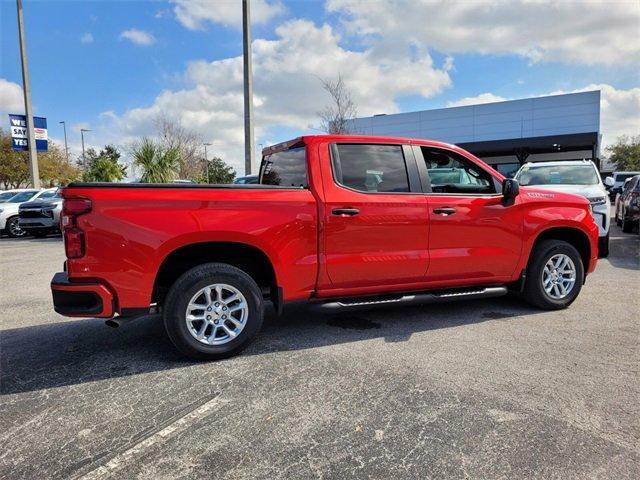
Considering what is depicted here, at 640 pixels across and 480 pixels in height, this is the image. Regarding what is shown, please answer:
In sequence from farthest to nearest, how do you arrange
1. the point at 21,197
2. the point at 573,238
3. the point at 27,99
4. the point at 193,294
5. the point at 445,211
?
the point at 27,99, the point at 21,197, the point at 573,238, the point at 445,211, the point at 193,294

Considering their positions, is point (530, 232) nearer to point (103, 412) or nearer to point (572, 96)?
point (103, 412)

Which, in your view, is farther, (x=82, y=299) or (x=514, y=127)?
(x=514, y=127)

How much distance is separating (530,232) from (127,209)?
4.05 metres

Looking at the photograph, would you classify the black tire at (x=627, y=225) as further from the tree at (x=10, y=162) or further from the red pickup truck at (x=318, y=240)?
the tree at (x=10, y=162)

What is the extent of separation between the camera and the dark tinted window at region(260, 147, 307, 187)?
446 cm

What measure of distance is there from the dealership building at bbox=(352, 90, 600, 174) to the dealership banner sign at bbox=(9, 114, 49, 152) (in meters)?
18.7

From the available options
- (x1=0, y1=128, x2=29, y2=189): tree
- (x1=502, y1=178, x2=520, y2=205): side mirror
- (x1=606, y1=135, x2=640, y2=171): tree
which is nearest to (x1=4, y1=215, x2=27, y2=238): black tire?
(x1=502, y1=178, x2=520, y2=205): side mirror

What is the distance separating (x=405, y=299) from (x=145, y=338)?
8.46 feet

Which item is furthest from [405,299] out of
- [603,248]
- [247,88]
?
[247,88]

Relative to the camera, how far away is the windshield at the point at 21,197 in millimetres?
16641

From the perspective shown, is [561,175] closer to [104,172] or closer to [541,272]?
[541,272]

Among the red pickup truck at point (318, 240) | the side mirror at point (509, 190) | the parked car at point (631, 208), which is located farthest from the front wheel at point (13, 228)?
the parked car at point (631, 208)

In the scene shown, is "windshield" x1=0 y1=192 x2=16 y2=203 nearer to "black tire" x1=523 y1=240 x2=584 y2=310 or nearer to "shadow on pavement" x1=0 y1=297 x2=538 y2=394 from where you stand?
"shadow on pavement" x1=0 y1=297 x2=538 y2=394

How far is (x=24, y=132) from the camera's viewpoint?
66.1ft
